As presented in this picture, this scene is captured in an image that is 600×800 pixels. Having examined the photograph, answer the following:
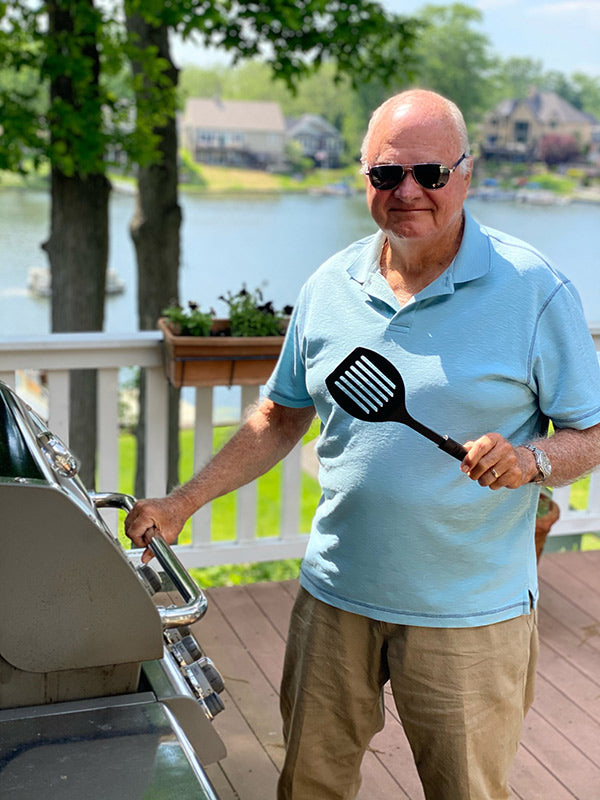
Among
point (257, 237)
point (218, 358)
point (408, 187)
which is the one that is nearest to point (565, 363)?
point (408, 187)

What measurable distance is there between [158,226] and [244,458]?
16.0 ft

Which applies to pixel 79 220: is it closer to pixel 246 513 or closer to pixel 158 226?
pixel 158 226

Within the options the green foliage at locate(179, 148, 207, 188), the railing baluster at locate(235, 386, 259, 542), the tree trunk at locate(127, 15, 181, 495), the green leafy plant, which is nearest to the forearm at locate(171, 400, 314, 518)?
the green leafy plant

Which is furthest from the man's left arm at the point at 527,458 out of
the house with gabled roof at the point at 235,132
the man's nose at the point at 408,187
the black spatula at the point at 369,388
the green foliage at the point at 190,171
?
the house with gabled roof at the point at 235,132

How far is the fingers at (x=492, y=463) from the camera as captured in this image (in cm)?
128

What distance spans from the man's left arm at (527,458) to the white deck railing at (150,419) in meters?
1.52

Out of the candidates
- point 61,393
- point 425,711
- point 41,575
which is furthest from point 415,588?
point 61,393

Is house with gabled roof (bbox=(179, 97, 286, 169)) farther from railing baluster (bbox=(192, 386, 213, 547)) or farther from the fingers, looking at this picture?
the fingers

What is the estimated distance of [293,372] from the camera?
1.68m

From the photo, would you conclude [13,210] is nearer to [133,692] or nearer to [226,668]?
[226,668]

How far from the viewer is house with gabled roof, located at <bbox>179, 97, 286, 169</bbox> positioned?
8.19 m

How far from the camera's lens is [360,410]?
1.38 metres

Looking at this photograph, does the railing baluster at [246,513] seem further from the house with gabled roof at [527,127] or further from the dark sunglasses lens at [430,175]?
the house with gabled roof at [527,127]

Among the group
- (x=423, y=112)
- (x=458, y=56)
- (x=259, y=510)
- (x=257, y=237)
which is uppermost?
(x=458, y=56)
